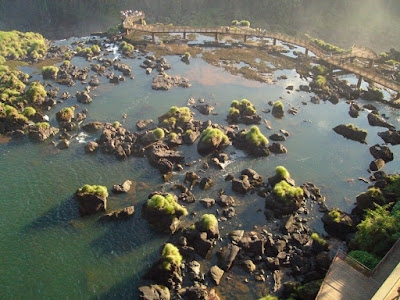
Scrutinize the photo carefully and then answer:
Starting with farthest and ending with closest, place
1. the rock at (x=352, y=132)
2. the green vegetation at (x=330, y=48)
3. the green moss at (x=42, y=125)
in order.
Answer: the green vegetation at (x=330, y=48), the rock at (x=352, y=132), the green moss at (x=42, y=125)

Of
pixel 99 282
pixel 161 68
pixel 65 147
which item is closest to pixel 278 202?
pixel 99 282

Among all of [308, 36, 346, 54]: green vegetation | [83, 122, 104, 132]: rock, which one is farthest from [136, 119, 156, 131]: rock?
[308, 36, 346, 54]: green vegetation

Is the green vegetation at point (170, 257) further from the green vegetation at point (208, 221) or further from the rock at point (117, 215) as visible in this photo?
the rock at point (117, 215)

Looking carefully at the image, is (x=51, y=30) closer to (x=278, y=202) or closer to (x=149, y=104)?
(x=149, y=104)

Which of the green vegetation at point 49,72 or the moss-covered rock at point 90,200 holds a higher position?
the green vegetation at point 49,72

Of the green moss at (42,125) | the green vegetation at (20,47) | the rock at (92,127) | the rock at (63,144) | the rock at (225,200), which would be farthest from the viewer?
the green vegetation at (20,47)

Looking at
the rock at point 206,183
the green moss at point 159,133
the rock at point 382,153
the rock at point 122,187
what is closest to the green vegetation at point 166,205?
the rock at point 122,187

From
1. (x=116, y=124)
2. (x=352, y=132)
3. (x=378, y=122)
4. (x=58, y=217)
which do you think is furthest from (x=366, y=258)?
(x=116, y=124)

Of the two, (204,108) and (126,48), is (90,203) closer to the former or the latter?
(204,108)
